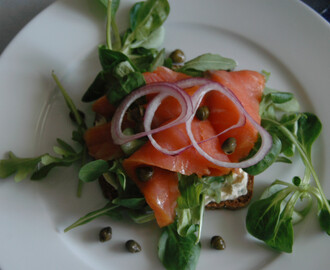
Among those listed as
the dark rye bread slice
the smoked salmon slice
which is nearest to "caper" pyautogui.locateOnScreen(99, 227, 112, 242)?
the dark rye bread slice

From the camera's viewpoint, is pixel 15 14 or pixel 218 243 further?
pixel 15 14

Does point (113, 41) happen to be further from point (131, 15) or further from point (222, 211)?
point (222, 211)

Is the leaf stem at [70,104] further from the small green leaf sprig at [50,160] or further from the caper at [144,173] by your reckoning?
the caper at [144,173]

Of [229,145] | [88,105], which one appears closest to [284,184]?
[229,145]

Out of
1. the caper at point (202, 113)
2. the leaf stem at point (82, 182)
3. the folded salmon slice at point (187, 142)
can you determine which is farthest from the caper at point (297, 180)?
the leaf stem at point (82, 182)

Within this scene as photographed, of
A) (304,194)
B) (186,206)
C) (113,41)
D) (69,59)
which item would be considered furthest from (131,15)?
(304,194)

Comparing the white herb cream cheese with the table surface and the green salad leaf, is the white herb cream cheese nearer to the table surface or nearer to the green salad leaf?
the green salad leaf

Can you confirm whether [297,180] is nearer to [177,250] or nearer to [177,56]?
[177,250]

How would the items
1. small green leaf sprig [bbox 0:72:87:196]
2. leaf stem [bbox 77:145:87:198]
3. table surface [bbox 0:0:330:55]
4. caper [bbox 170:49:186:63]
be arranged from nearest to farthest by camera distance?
small green leaf sprig [bbox 0:72:87:196], leaf stem [bbox 77:145:87:198], caper [bbox 170:49:186:63], table surface [bbox 0:0:330:55]
